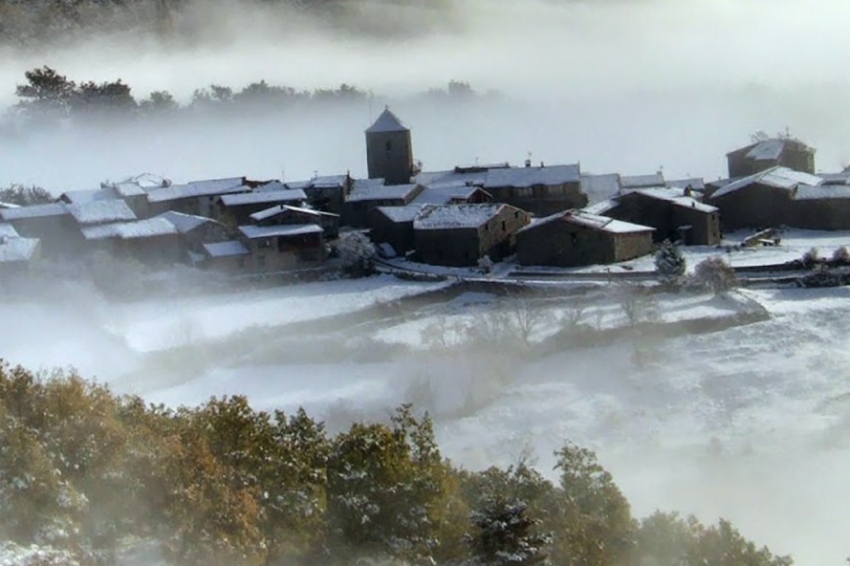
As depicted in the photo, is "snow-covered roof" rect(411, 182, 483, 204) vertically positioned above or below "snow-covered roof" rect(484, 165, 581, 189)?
below

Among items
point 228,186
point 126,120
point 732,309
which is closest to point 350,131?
point 126,120

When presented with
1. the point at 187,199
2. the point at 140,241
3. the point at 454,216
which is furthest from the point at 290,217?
the point at 187,199

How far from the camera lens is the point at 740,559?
41.9 feet

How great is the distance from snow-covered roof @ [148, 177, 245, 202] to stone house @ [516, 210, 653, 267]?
37.7 feet

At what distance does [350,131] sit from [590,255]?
1664 inches

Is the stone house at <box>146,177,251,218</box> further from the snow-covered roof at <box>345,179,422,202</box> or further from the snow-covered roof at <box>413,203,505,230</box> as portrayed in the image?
the snow-covered roof at <box>413,203,505,230</box>

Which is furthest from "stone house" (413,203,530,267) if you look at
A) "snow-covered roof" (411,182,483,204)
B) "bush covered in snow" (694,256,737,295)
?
"bush covered in snow" (694,256,737,295)

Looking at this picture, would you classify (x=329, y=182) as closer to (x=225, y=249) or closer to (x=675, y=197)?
(x=225, y=249)

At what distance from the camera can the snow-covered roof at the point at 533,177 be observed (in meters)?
42.2

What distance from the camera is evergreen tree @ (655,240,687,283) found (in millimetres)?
31141

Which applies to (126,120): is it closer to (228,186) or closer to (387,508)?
(228,186)

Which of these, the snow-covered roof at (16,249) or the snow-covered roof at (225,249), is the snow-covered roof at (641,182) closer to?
the snow-covered roof at (225,249)

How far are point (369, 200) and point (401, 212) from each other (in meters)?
2.28

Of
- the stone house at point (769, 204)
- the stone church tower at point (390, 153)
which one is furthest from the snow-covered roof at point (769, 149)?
the stone church tower at point (390, 153)
